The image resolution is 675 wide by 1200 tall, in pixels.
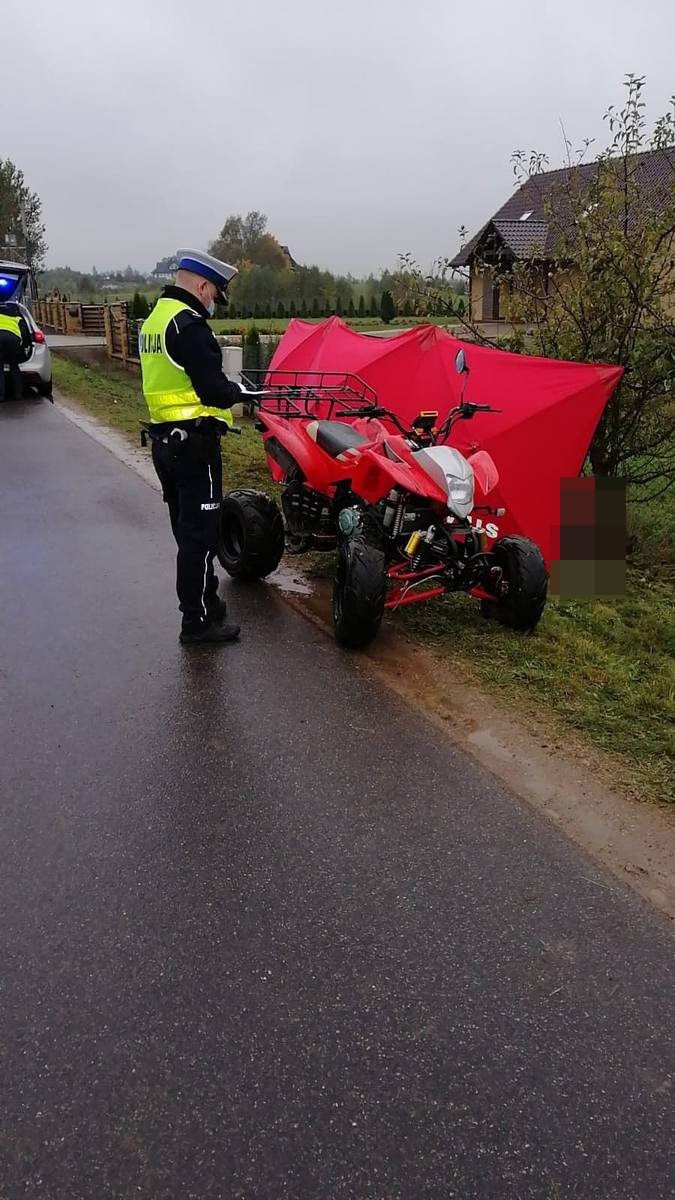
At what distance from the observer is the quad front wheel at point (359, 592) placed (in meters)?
4.49

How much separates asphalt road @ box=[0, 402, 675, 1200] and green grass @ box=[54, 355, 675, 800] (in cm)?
67

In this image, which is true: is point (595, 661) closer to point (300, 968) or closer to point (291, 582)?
point (291, 582)

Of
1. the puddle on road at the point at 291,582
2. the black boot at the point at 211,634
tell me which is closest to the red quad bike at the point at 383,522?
the puddle on road at the point at 291,582

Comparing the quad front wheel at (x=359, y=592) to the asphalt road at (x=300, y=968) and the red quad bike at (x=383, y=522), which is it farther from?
the asphalt road at (x=300, y=968)

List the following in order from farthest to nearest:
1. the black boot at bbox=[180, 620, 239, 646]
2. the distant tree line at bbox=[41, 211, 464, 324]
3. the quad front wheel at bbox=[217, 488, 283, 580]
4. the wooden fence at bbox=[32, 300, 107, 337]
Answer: the distant tree line at bbox=[41, 211, 464, 324]
the wooden fence at bbox=[32, 300, 107, 337]
the quad front wheel at bbox=[217, 488, 283, 580]
the black boot at bbox=[180, 620, 239, 646]

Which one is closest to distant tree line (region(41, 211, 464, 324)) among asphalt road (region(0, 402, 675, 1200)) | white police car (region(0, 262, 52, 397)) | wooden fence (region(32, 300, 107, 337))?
wooden fence (region(32, 300, 107, 337))

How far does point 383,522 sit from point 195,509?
3.57ft

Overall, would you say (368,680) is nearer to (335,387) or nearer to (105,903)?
(105,903)

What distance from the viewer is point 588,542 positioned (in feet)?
Result: 20.4

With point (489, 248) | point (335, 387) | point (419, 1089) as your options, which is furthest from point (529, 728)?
point (489, 248)

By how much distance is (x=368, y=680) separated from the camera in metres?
4.47

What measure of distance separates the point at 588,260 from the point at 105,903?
18.7 feet

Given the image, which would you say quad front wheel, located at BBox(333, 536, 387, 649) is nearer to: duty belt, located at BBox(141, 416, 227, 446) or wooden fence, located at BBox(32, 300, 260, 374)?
duty belt, located at BBox(141, 416, 227, 446)

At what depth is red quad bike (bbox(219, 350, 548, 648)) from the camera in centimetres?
470
